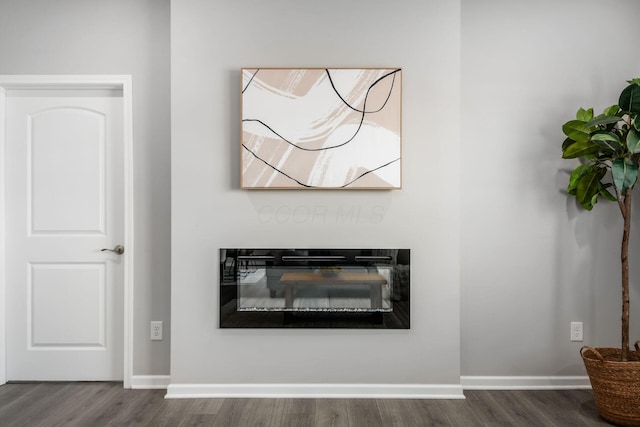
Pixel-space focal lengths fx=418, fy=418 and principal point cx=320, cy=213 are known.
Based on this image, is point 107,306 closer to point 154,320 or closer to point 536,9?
point 154,320

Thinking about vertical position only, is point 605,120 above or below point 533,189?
above

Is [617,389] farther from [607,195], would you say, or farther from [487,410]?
[607,195]

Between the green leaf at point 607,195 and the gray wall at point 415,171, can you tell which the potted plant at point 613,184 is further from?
the gray wall at point 415,171

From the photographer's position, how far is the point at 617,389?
7.28 ft

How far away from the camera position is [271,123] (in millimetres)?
2541

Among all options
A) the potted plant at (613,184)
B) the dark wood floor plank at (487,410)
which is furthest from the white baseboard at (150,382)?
the potted plant at (613,184)

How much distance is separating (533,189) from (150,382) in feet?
A: 9.30

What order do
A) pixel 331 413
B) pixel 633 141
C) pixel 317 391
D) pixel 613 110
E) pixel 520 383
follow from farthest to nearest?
pixel 520 383
pixel 317 391
pixel 613 110
pixel 331 413
pixel 633 141

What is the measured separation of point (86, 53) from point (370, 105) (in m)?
1.92

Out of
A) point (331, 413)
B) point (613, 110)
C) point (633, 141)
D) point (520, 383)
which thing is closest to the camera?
point (633, 141)

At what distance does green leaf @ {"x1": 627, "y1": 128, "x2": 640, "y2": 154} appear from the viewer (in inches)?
86.3

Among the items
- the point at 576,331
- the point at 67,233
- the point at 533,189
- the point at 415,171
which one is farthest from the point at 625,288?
the point at 67,233

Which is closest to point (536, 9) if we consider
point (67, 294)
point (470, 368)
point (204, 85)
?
point (204, 85)

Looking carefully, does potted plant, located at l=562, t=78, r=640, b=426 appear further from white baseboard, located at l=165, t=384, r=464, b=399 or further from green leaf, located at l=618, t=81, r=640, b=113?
white baseboard, located at l=165, t=384, r=464, b=399
